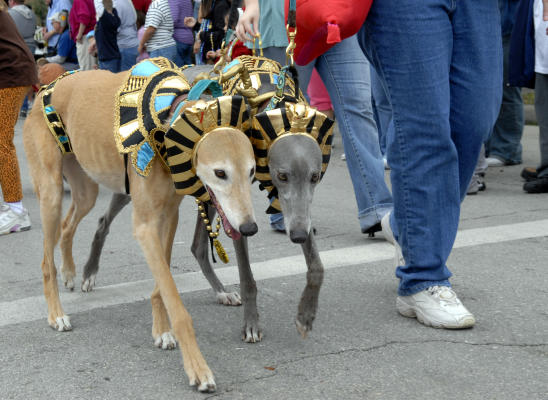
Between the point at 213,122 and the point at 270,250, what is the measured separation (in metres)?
2.21

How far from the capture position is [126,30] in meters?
11.4

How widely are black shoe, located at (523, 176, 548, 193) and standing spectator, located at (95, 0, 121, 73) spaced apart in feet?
22.3

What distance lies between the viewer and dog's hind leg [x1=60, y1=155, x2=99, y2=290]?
4.25m

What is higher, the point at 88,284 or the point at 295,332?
the point at 295,332

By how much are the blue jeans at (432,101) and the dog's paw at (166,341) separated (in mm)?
1120

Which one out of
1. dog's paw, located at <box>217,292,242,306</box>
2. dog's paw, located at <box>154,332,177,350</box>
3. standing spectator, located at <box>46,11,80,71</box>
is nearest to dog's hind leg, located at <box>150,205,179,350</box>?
dog's paw, located at <box>154,332,177,350</box>

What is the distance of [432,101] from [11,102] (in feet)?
11.7

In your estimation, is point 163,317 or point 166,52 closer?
point 163,317

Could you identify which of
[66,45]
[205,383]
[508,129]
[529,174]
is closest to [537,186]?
[529,174]

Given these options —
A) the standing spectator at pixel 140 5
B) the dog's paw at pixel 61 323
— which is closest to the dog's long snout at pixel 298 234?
the dog's paw at pixel 61 323

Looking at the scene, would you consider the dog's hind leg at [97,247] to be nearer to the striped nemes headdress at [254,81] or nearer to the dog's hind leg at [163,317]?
the dog's hind leg at [163,317]

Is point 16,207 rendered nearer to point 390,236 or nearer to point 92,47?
point 390,236

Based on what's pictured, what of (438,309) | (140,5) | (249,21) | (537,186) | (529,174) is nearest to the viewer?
(249,21)

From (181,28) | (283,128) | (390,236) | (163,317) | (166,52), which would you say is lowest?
(166,52)
